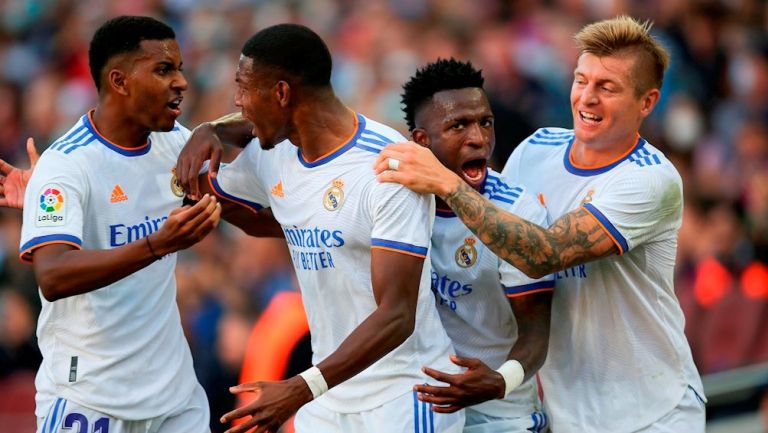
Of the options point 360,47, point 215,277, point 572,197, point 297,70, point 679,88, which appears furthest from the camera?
point 360,47

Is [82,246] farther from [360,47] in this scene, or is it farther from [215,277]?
[360,47]

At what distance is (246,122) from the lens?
6805 mm

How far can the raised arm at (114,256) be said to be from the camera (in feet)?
19.1

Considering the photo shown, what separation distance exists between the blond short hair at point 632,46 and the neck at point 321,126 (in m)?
1.27

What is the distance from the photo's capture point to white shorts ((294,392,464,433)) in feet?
19.7

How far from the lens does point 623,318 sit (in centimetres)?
646

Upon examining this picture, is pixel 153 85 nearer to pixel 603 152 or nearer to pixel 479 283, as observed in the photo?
pixel 479 283

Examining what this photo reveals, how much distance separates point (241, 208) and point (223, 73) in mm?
8986

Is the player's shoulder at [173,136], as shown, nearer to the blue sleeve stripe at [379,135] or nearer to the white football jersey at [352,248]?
the white football jersey at [352,248]

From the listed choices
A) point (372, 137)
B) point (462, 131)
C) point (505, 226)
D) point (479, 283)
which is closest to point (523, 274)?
point (479, 283)

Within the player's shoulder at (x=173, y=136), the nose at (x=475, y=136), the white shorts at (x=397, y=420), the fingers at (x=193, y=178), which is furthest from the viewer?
the player's shoulder at (x=173, y=136)

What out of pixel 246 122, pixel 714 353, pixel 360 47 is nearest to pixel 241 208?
pixel 246 122

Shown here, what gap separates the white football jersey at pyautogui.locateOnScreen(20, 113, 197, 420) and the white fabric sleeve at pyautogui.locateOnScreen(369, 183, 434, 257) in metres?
1.21

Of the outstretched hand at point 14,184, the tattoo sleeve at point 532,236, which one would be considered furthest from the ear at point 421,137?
the outstretched hand at point 14,184
